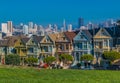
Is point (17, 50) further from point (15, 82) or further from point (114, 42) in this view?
point (15, 82)

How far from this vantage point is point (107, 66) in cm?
5178

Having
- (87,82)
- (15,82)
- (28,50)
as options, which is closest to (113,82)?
(87,82)

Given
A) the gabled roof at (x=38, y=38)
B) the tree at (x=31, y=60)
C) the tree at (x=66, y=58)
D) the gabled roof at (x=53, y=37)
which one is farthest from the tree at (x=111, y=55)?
the gabled roof at (x=38, y=38)

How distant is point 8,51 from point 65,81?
43.1m

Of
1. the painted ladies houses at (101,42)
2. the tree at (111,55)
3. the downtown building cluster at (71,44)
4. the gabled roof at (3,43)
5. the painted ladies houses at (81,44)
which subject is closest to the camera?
the tree at (111,55)

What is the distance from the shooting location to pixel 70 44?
188 ft

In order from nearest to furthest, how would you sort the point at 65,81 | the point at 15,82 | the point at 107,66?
the point at 15,82 < the point at 65,81 < the point at 107,66

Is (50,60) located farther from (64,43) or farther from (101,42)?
(101,42)

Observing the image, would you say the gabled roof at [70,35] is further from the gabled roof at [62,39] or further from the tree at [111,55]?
the tree at [111,55]

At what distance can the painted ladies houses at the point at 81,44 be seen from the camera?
5638cm

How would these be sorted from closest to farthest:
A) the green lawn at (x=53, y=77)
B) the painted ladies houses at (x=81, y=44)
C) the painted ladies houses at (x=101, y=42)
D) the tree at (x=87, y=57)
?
the green lawn at (x=53, y=77)
the tree at (x=87, y=57)
the painted ladies houses at (x=101, y=42)
the painted ladies houses at (x=81, y=44)

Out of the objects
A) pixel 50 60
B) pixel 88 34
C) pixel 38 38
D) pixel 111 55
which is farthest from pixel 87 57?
pixel 38 38

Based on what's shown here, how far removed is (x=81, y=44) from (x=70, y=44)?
4.83 ft

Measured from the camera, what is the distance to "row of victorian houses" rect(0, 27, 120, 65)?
5584 cm
